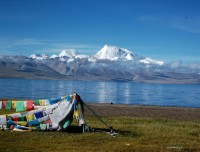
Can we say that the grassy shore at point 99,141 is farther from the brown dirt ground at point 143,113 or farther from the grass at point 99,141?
the brown dirt ground at point 143,113

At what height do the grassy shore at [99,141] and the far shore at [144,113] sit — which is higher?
the grassy shore at [99,141]

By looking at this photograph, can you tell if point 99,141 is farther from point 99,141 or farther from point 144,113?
point 144,113

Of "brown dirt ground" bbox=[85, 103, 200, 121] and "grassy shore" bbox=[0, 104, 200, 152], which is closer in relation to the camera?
"grassy shore" bbox=[0, 104, 200, 152]

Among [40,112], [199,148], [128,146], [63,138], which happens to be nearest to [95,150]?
[128,146]

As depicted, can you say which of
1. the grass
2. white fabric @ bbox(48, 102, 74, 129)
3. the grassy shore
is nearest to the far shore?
white fabric @ bbox(48, 102, 74, 129)

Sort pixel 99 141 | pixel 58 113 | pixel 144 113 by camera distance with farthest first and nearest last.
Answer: pixel 144 113
pixel 58 113
pixel 99 141

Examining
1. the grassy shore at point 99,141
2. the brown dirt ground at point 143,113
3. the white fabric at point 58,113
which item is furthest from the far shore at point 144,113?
the grassy shore at point 99,141

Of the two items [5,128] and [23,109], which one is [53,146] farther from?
[23,109]

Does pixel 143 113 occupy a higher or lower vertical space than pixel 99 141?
lower

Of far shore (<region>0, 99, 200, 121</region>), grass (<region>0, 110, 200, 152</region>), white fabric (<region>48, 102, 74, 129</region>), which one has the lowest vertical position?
far shore (<region>0, 99, 200, 121</region>)

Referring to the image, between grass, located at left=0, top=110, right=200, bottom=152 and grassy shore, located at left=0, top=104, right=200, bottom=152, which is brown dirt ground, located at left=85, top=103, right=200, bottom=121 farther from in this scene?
grassy shore, located at left=0, top=104, right=200, bottom=152

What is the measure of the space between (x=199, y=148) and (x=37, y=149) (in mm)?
9429

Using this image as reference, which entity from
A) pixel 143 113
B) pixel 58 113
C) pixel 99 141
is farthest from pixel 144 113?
pixel 99 141

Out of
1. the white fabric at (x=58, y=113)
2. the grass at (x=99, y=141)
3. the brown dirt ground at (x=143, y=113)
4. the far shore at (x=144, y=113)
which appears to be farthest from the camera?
the brown dirt ground at (x=143, y=113)
